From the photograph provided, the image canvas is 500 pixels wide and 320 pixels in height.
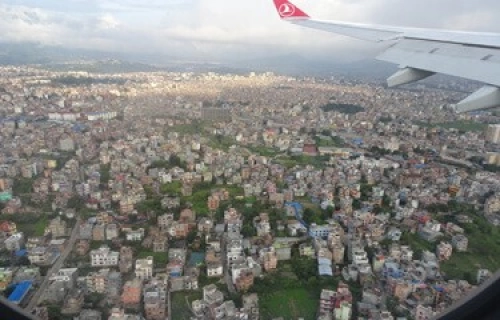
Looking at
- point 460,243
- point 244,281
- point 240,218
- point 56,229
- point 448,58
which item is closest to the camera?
point 448,58

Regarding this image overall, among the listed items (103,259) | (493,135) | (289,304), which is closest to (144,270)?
(103,259)

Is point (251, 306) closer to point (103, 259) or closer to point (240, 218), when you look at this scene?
point (103, 259)

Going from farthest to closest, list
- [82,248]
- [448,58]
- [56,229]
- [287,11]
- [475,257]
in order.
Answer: [56,229]
[475,257]
[82,248]
[287,11]
[448,58]

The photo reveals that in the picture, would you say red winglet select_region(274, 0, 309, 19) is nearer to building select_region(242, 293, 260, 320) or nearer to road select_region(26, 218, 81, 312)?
building select_region(242, 293, 260, 320)

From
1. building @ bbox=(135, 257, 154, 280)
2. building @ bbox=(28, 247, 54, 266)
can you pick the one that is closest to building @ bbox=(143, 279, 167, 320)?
building @ bbox=(135, 257, 154, 280)

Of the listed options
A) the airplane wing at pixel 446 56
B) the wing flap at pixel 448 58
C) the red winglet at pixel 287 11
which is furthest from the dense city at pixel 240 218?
the red winglet at pixel 287 11

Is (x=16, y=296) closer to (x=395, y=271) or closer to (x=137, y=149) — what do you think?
(x=395, y=271)

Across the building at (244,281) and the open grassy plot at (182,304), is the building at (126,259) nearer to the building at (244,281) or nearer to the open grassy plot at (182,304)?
the open grassy plot at (182,304)
